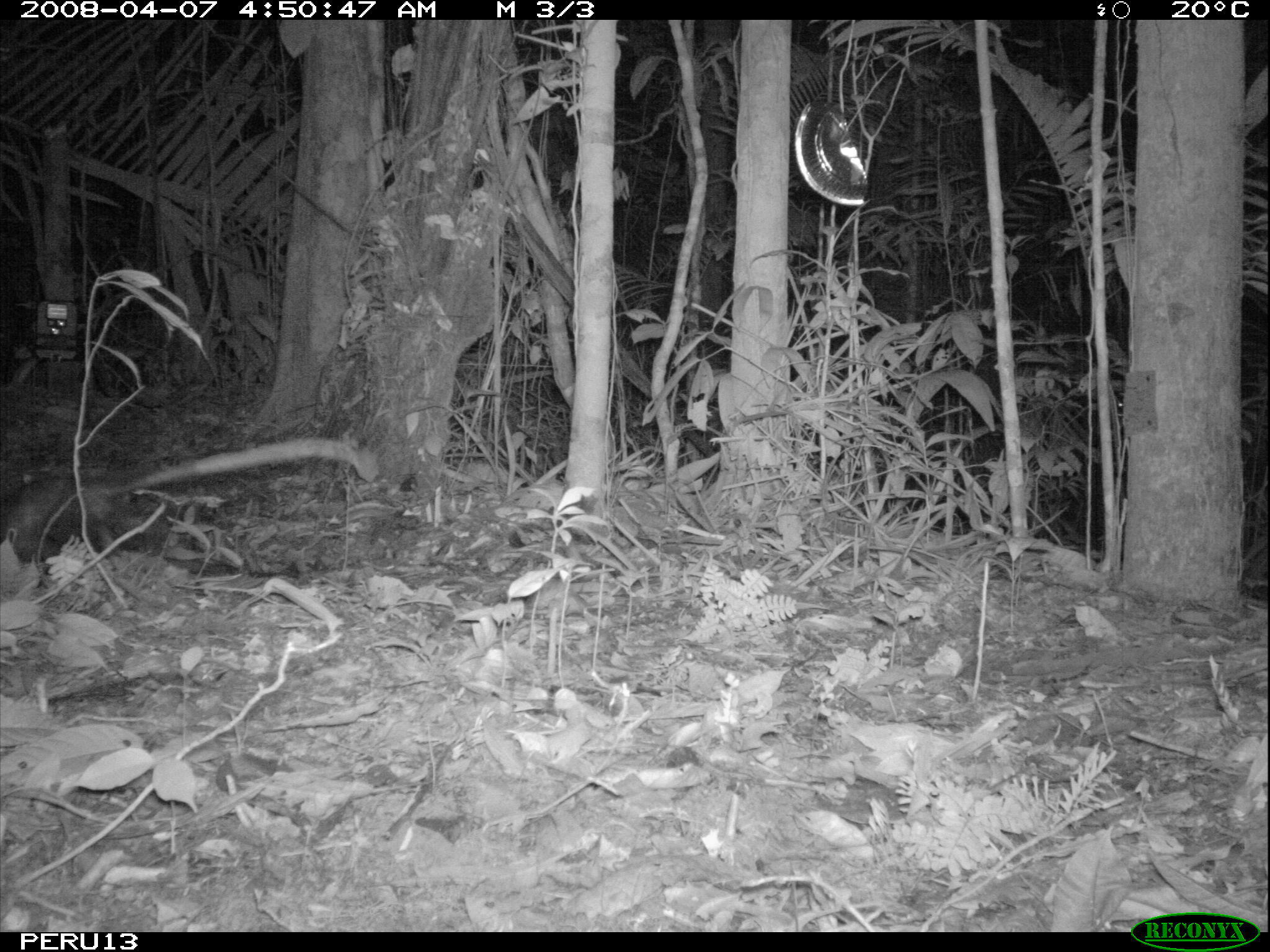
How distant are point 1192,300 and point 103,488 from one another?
3548mm

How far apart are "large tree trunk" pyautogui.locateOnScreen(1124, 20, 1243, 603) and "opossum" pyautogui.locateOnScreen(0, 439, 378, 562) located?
2.67 metres

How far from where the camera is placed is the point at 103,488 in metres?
3.47

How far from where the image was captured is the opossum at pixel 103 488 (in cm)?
319

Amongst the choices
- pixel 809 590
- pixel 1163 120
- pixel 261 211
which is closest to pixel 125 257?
pixel 261 211

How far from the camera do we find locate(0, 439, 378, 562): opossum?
319cm

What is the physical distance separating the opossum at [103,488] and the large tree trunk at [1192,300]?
2.67m

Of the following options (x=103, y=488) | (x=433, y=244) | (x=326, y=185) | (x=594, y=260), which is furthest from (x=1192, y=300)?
(x=103, y=488)

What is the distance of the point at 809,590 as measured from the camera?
316 centimetres

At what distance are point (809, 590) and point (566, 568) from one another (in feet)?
3.45
